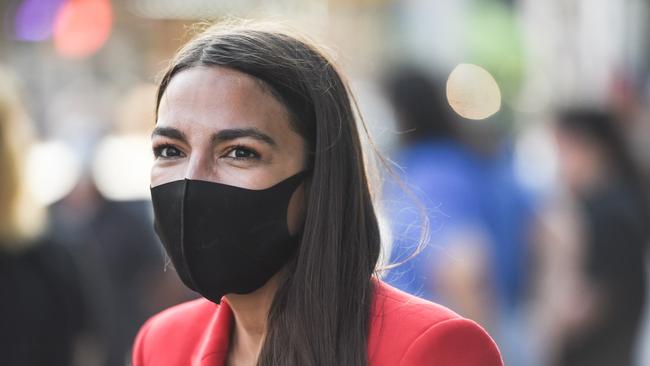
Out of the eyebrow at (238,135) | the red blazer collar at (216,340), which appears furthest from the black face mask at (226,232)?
the red blazer collar at (216,340)

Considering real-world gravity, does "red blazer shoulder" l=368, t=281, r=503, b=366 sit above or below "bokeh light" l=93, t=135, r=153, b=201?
above

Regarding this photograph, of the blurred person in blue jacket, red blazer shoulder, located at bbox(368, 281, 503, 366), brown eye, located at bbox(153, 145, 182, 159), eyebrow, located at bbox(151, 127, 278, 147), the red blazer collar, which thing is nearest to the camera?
red blazer shoulder, located at bbox(368, 281, 503, 366)

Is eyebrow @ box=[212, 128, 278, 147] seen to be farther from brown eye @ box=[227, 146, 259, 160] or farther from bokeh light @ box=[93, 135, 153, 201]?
bokeh light @ box=[93, 135, 153, 201]

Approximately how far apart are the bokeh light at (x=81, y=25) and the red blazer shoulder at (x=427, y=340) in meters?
14.6

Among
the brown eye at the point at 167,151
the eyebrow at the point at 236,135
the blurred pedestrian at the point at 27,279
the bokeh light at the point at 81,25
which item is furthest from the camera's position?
the bokeh light at the point at 81,25

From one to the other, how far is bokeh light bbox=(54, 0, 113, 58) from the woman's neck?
46.7 feet

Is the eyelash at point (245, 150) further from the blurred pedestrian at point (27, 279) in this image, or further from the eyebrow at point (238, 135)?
the blurred pedestrian at point (27, 279)

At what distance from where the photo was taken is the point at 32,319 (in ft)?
15.3

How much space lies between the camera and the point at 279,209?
2.57 m

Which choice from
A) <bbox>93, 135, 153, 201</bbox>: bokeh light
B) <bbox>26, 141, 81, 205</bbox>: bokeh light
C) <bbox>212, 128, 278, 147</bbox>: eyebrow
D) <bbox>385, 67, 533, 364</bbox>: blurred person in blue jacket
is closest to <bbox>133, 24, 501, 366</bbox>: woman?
<bbox>212, 128, 278, 147</bbox>: eyebrow

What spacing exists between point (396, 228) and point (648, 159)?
8690 millimetres

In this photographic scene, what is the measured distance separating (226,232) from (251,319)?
0.27 meters

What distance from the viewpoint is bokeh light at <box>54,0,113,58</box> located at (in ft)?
53.8

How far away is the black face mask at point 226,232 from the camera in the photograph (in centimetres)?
253
